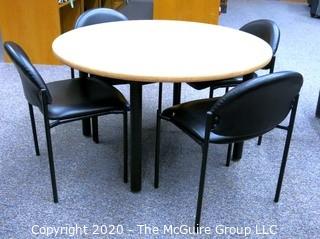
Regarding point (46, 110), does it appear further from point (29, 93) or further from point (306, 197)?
point (306, 197)

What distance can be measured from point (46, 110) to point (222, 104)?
77 centimetres

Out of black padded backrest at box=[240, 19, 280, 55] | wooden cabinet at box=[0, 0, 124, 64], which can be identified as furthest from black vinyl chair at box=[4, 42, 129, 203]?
wooden cabinet at box=[0, 0, 124, 64]

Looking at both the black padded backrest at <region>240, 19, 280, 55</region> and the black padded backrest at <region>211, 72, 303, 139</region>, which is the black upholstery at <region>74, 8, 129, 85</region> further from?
the black padded backrest at <region>211, 72, 303, 139</region>

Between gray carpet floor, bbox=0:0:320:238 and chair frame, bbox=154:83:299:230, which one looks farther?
gray carpet floor, bbox=0:0:320:238

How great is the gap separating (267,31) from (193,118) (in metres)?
0.97

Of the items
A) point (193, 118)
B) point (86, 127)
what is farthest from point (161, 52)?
point (86, 127)

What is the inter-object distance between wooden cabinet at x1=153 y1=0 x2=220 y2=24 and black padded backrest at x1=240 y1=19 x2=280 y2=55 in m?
1.57

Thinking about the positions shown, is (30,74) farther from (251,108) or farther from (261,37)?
(261,37)

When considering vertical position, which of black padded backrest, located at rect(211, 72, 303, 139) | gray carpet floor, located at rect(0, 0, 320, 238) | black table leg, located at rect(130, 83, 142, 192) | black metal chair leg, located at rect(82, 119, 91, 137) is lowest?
gray carpet floor, located at rect(0, 0, 320, 238)

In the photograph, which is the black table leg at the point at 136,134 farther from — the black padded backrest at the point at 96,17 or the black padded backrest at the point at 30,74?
the black padded backrest at the point at 96,17

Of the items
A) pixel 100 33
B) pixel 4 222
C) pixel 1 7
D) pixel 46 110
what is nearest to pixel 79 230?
pixel 4 222

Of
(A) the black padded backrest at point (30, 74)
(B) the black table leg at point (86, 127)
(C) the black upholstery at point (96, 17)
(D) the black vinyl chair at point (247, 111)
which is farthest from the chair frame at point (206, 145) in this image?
(C) the black upholstery at point (96, 17)

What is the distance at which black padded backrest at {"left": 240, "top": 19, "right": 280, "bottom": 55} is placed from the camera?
2174mm

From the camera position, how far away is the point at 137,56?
168cm
